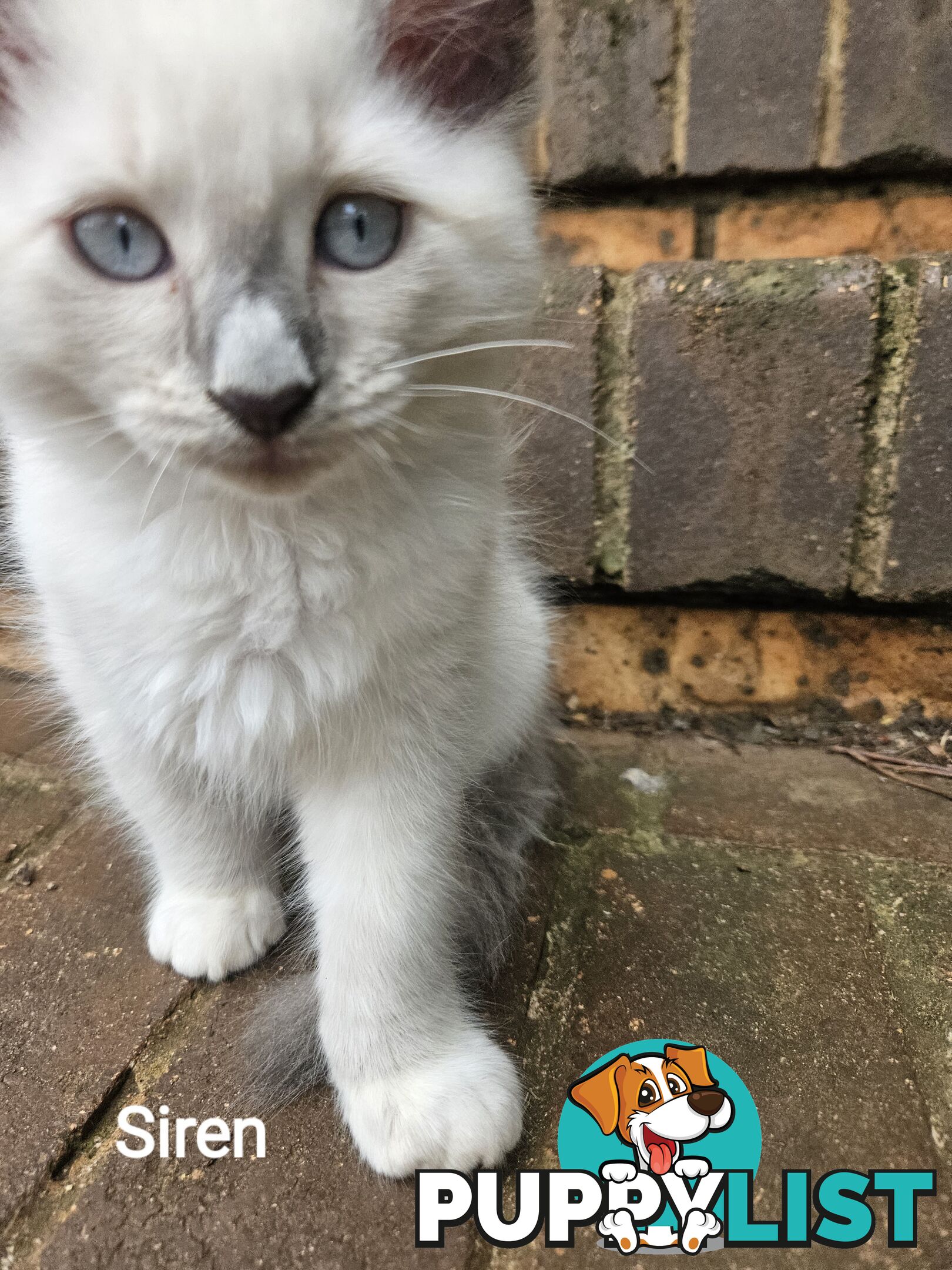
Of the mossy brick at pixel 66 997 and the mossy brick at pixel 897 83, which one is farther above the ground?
the mossy brick at pixel 897 83

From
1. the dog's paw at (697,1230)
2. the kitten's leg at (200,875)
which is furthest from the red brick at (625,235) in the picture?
the dog's paw at (697,1230)

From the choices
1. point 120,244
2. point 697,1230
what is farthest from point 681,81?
point 697,1230

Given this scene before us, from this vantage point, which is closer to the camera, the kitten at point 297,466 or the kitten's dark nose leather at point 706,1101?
the kitten at point 297,466

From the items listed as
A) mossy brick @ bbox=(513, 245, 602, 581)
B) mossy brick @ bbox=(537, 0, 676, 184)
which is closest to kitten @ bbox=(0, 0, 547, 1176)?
mossy brick @ bbox=(513, 245, 602, 581)

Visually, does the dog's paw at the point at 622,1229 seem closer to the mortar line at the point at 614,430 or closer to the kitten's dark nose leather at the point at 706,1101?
the kitten's dark nose leather at the point at 706,1101

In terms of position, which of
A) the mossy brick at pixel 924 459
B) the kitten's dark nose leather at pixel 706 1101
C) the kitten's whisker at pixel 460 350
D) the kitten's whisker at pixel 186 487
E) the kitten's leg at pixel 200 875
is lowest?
the kitten's dark nose leather at pixel 706 1101

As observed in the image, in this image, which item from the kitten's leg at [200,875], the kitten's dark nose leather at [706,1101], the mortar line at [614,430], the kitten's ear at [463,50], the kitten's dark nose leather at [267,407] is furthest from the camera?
the mortar line at [614,430]

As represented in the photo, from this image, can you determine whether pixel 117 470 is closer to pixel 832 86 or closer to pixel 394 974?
pixel 394 974
